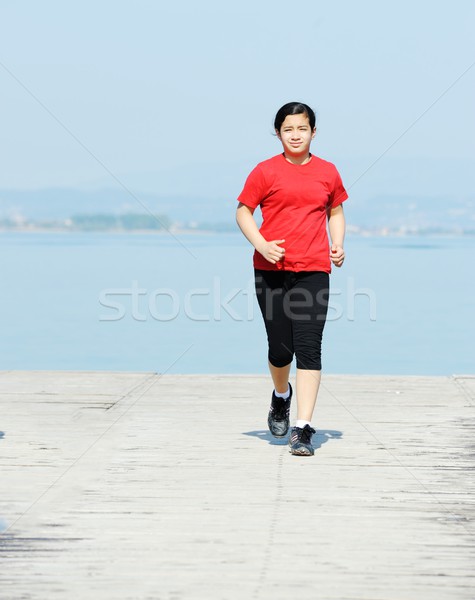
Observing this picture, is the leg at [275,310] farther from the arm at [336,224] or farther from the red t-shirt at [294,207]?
the arm at [336,224]

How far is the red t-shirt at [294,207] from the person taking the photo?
4957 millimetres

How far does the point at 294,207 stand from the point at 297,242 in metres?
0.15

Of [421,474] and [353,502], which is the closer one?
[353,502]

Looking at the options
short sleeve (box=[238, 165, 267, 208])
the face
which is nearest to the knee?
short sleeve (box=[238, 165, 267, 208])

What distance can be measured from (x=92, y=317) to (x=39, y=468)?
62.7 ft

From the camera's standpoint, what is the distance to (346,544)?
3561 millimetres

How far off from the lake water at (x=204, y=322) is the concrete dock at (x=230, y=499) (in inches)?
389

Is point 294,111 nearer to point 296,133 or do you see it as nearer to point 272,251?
point 296,133

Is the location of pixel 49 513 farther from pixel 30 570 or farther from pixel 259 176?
pixel 259 176

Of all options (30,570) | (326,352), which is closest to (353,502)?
(30,570)

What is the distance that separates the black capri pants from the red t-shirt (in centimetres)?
6

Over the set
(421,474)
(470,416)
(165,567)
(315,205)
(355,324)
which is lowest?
(355,324)

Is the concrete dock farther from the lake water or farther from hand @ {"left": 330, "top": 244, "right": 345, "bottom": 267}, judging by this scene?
the lake water

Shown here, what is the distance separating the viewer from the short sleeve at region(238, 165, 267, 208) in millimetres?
4980
